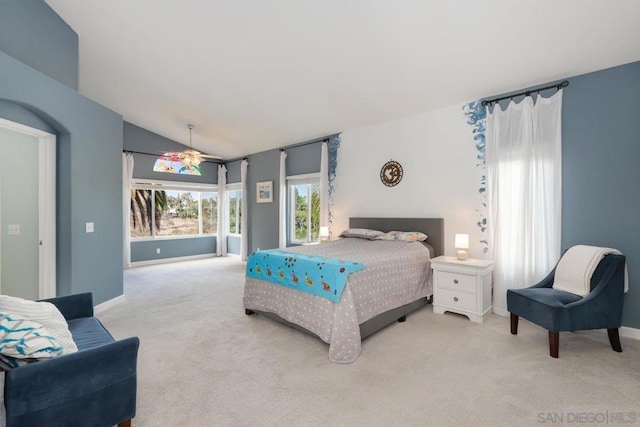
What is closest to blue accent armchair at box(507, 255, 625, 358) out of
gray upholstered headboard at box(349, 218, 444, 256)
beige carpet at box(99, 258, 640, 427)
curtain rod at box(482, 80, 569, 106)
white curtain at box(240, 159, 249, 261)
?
beige carpet at box(99, 258, 640, 427)

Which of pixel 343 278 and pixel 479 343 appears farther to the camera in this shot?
pixel 479 343

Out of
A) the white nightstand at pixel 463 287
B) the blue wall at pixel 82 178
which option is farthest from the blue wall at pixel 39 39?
the white nightstand at pixel 463 287

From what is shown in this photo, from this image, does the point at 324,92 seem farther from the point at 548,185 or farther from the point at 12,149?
the point at 12,149

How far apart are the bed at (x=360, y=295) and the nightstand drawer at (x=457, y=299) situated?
0.73ft

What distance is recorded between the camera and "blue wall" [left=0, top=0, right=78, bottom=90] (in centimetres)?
294

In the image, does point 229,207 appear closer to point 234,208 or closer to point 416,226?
point 234,208

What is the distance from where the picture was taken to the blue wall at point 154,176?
685 cm

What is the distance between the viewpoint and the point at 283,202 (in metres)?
6.66

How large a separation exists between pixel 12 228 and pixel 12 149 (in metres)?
0.85

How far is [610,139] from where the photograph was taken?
3.06 meters

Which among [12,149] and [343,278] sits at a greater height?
[12,149]

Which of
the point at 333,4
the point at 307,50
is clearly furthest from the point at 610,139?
the point at 307,50

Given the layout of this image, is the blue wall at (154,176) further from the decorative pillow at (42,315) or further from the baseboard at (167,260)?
the decorative pillow at (42,315)

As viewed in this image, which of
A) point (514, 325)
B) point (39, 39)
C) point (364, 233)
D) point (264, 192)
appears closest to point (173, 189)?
point (264, 192)
